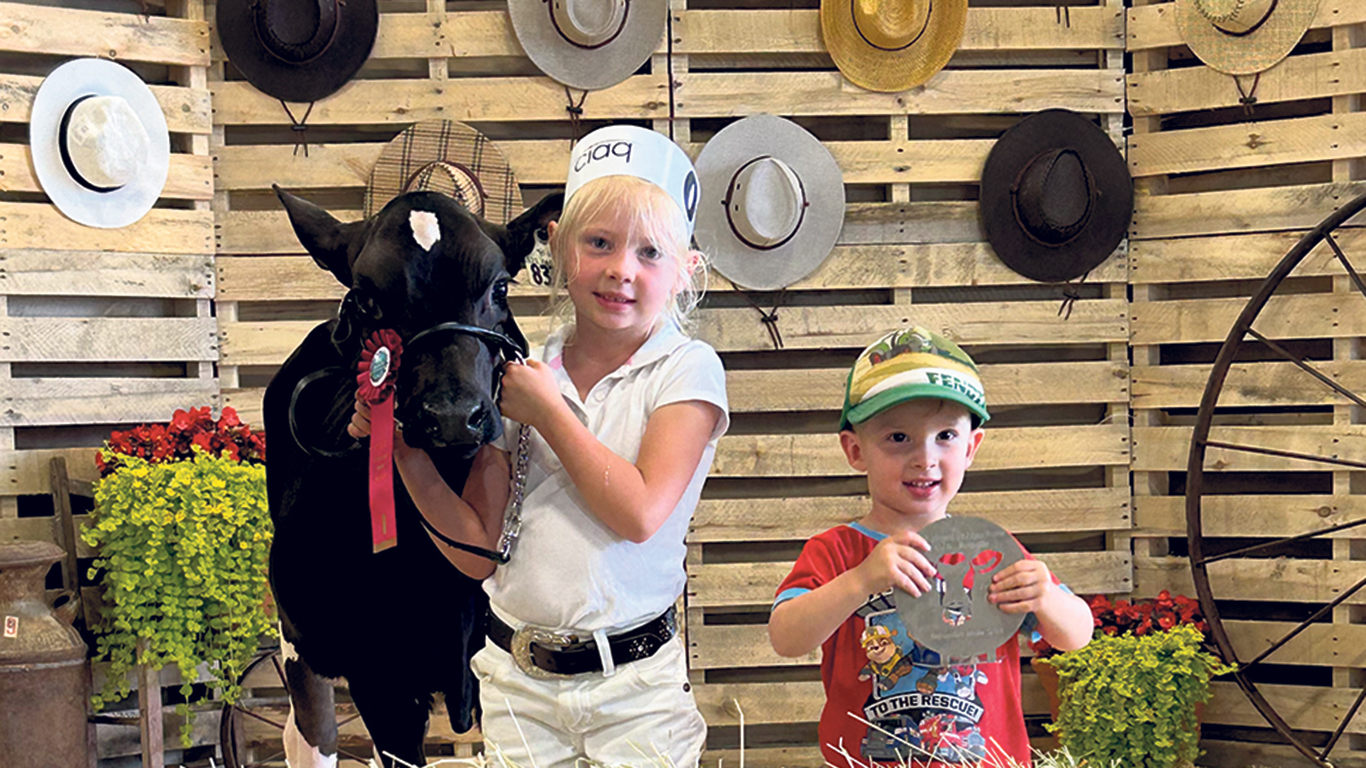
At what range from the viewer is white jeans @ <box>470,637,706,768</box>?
4.71ft

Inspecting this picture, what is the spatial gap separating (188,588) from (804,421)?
6.96 ft

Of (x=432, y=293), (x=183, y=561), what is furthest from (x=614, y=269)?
(x=183, y=561)

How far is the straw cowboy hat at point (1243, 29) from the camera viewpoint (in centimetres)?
395

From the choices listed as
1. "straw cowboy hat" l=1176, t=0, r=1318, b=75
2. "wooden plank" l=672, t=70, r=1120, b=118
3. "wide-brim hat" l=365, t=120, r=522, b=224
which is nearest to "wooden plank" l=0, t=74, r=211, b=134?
"wide-brim hat" l=365, t=120, r=522, b=224

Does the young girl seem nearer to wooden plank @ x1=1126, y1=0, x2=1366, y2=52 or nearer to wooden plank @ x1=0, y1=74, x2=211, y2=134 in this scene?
wooden plank @ x1=0, y1=74, x2=211, y2=134

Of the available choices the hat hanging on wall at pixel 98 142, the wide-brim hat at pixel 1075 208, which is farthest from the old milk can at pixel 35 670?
Result: the wide-brim hat at pixel 1075 208

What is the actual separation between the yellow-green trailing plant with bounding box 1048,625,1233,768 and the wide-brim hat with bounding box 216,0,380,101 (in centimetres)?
310

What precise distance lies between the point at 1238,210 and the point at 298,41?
326 centimetres

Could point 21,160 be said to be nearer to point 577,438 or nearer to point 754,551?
point 754,551

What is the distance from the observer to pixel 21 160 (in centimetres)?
372

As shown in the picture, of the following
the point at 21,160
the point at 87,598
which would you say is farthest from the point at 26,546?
the point at 21,160

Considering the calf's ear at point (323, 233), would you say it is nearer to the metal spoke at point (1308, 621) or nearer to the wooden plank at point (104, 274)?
the wooden plank at point (104, 274)

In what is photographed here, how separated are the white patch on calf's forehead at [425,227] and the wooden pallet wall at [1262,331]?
11.3 feet

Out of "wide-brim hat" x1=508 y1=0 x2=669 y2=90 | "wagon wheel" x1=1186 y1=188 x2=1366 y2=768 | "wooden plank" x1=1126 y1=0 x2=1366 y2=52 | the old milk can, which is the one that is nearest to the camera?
the old milk can
